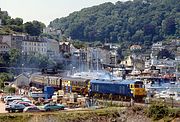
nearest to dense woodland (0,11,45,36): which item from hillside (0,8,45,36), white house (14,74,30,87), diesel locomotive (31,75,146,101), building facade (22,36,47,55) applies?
hillside (0,8,45,36)

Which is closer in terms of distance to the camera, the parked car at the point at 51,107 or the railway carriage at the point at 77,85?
the parked car at the point at 51,107

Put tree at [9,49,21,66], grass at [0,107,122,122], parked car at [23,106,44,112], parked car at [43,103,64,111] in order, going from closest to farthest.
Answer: grass at [0,107,122,122]
parked car at [23,106,44,112]
parked car at [43,103,64,111]
tree at [9,49,21,66]

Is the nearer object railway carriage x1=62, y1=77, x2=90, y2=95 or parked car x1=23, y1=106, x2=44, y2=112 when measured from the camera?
parked car x1=23, y1=106, x2=44, y2=112

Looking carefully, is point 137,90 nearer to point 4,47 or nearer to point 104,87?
point 104,87

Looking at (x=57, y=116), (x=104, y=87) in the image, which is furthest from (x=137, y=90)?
(x=57, y=116)

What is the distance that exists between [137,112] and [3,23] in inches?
3448

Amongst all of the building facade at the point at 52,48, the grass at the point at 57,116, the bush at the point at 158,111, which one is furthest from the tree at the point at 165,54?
the bush at the point at 158,111

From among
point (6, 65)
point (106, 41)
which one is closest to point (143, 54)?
point (106, 41)

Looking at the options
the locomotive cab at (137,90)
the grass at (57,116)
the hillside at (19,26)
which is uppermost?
the hillside at (19,26)

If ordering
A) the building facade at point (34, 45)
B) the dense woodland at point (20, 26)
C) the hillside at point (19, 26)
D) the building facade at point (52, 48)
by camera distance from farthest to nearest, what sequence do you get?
the dense woodland at point (20, 26) → the hillside at point (19, 26) → the building facade at point (52, 48) → the building facade at point (34, 45)

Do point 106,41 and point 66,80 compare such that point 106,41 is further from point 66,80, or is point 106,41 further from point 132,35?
point 66,80

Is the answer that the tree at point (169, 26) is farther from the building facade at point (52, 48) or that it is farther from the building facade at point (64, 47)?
the building facade at point (52, 48)

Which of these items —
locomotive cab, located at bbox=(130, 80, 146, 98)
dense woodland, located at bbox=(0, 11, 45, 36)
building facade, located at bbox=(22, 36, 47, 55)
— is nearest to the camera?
locomotive cab, located at bbox=(130, 80, 146, 98)

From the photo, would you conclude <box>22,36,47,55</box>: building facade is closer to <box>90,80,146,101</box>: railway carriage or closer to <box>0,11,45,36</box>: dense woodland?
<box>0,11,45,36</box>: dense woodland
